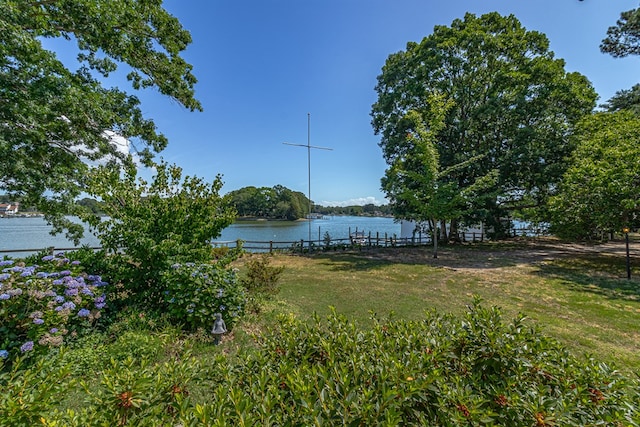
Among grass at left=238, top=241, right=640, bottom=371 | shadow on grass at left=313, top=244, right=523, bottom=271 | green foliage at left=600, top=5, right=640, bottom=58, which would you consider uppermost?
green foliage at left=600, top=5, right=640, bottom=58

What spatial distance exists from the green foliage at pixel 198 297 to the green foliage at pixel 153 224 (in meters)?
0.36

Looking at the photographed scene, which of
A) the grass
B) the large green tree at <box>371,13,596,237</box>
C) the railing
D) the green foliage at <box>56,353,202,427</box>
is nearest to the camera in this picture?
the green foliage at <box>56,353,202,427</box>

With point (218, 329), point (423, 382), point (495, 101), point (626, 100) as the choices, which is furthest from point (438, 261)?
point (626, 100)

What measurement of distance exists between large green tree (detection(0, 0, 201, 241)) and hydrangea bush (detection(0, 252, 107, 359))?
2.79 m

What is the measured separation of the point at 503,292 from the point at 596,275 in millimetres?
4859

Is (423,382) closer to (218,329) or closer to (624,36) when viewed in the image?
(218,329)

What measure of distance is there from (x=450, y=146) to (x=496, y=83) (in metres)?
3.91

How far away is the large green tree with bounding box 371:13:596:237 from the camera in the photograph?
1412 centimetres

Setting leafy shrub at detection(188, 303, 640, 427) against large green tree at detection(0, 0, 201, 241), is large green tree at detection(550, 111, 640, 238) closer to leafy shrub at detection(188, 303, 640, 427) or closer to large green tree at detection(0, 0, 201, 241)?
leafy shrub at detection(188, 303, 640, 427)

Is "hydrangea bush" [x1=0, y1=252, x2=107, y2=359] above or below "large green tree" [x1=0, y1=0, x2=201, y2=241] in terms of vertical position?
below

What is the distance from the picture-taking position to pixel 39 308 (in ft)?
10.0

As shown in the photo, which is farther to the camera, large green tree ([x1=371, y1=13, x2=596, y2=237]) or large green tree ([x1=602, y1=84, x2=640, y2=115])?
large green tree ([x1=602, y1=84, x2=640, y2=115])

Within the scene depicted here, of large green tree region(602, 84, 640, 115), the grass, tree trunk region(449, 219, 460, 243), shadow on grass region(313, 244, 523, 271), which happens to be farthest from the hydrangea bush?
large green tree region(602, 84, 640, 115)

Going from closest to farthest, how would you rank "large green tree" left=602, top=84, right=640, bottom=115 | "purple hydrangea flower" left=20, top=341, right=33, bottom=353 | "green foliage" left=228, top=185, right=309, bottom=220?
"purple hydrangea flower" left=20, top=341, right=33, bottom=353 < "large green tree" left=602, top=84, right=640, bottom=115 < "green foliage" left=228, top=185, right=309, bottom=220
